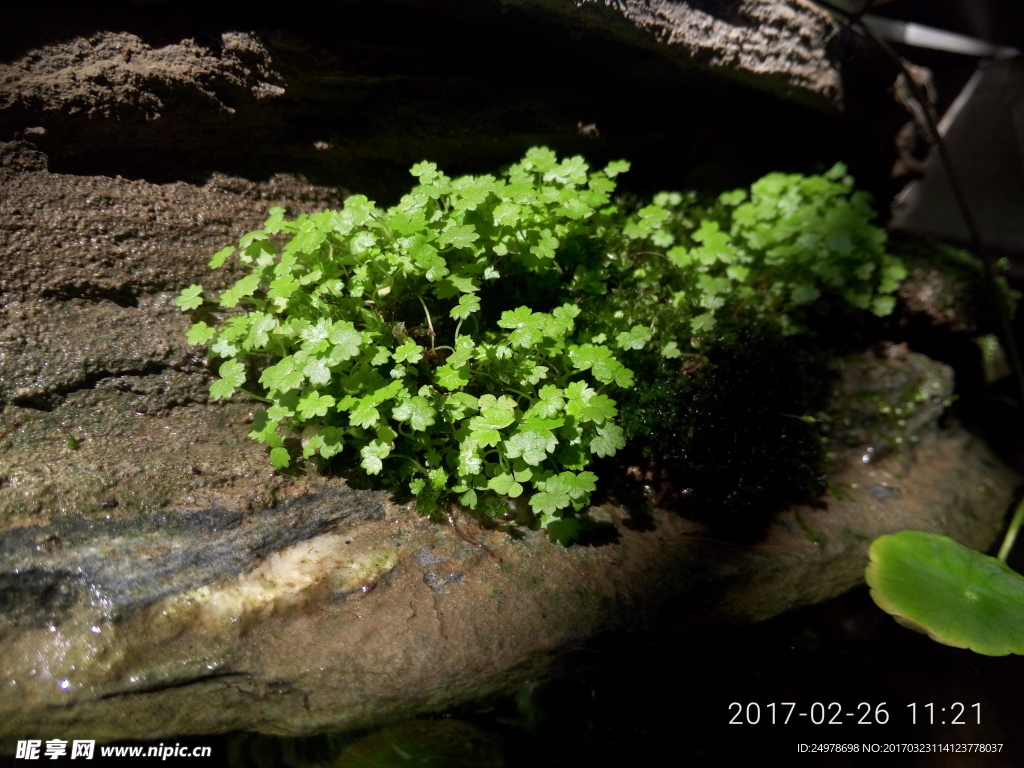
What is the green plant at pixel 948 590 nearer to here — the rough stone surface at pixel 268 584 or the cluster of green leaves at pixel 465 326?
the rough stone surface at pixel 268 584

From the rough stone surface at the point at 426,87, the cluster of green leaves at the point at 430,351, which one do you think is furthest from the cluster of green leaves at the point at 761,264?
the rough stone surface at the point at 426,87

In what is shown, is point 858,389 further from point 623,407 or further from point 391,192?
point 391,192

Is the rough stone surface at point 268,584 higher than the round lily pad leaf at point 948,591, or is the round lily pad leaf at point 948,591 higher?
the round lily pad leaf at point 948,591

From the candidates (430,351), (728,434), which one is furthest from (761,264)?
(430,351)

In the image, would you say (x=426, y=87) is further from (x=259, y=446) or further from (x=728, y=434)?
(x=728, y=434)

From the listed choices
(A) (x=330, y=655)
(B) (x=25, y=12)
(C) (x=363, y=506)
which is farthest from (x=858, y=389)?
(B) (x=25, y=12)

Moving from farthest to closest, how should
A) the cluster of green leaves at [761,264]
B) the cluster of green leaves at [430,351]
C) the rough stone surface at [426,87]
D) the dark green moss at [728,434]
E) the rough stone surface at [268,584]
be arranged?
the cluster of green leaves at [761,264] → the dark green moss at [728,434] → the rough stone surface at [426,87] → the cluster of green leaves at [430,351] → the rough stone surface at [268,584]

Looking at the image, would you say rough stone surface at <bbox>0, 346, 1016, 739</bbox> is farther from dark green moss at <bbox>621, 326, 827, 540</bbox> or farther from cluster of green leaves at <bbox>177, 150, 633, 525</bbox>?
cluster of green leaves at <bbox>177, 150, 633, 525</bbox>
